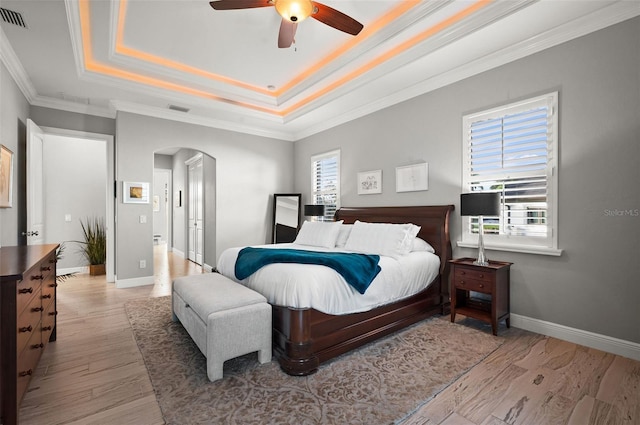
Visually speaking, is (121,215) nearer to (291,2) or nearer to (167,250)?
(291,2)

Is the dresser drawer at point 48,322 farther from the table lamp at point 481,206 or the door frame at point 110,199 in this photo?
the table lamp at point 481,206

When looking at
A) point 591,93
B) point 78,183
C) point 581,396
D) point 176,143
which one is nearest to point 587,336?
point 581,396

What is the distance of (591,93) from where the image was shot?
9.05 ft

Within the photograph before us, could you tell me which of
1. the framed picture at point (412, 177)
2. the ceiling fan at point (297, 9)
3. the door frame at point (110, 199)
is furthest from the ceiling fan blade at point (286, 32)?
the door frame at point (110, 199)

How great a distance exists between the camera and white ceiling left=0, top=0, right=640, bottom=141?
9.29ft

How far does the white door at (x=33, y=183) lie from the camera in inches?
156

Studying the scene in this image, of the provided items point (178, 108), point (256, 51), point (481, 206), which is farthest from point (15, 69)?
point (481, 206)

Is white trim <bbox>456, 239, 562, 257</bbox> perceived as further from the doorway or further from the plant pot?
the plant pot

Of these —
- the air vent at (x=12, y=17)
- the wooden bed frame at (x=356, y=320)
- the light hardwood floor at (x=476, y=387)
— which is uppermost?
the air vent at (x=12, y=17)

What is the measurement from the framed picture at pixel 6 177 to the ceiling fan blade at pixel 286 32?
10.1 ft

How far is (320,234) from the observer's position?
445 centimetres

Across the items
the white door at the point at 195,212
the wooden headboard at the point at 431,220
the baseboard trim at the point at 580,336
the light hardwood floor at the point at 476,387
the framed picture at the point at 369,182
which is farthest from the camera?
the white door at the point at 195,212

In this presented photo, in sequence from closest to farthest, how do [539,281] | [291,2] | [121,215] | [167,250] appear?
1. [291,2]
2. [539,281]
3. [121,215]
4. [167,250]

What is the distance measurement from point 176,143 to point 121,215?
148 centimetres
